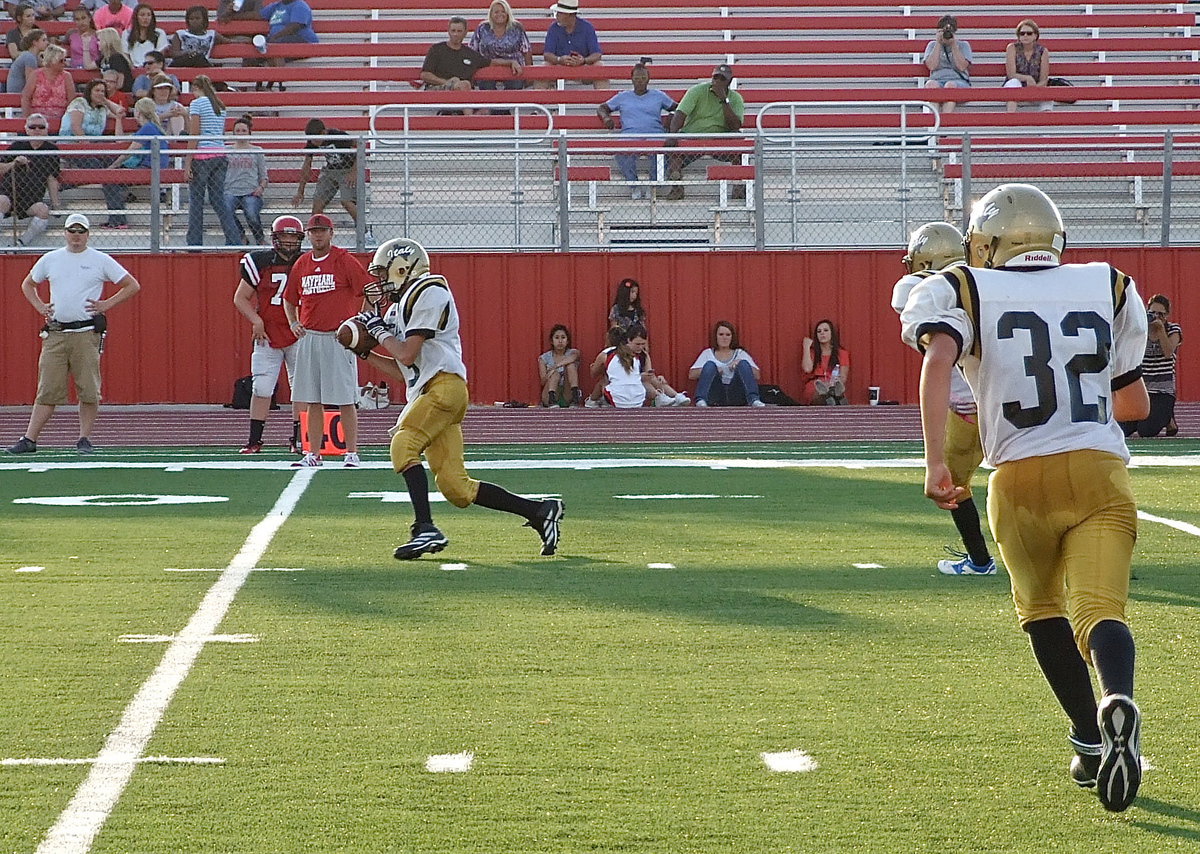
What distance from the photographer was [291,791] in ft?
13.1

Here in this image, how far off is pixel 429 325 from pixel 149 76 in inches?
546

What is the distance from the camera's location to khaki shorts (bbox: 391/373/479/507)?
7965 mm

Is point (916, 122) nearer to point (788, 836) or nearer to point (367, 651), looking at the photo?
point (367, 651)

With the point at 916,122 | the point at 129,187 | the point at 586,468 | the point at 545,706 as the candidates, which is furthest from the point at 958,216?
the point at 545,706

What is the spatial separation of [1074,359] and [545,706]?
178cm

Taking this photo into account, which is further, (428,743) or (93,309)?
(93,309)

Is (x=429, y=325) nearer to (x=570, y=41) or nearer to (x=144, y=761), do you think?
(x=144, y=761)

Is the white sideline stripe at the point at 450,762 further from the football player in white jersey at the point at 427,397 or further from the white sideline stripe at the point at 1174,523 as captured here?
the white sideline stripe at the point at 1174,523

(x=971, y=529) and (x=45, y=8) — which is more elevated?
(x=45, y=8)

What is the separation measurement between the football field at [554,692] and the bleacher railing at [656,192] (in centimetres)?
885

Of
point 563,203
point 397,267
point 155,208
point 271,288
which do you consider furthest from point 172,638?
point 155,208

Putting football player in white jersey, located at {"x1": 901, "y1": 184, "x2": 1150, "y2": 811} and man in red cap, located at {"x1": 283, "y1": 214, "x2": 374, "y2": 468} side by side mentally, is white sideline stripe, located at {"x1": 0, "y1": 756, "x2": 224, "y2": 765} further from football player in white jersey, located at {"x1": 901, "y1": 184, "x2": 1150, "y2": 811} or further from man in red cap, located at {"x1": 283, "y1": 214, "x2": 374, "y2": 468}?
man in red cap, located at {"x1": 283, "y1": 214, "x2": 374, "y2": 468}

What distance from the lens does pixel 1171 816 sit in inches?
149

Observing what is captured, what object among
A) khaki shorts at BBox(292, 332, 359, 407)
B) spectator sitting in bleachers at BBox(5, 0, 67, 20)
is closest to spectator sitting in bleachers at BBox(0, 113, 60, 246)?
spectator sitting in bleachers at BBox(5, 0, 67, 20)
